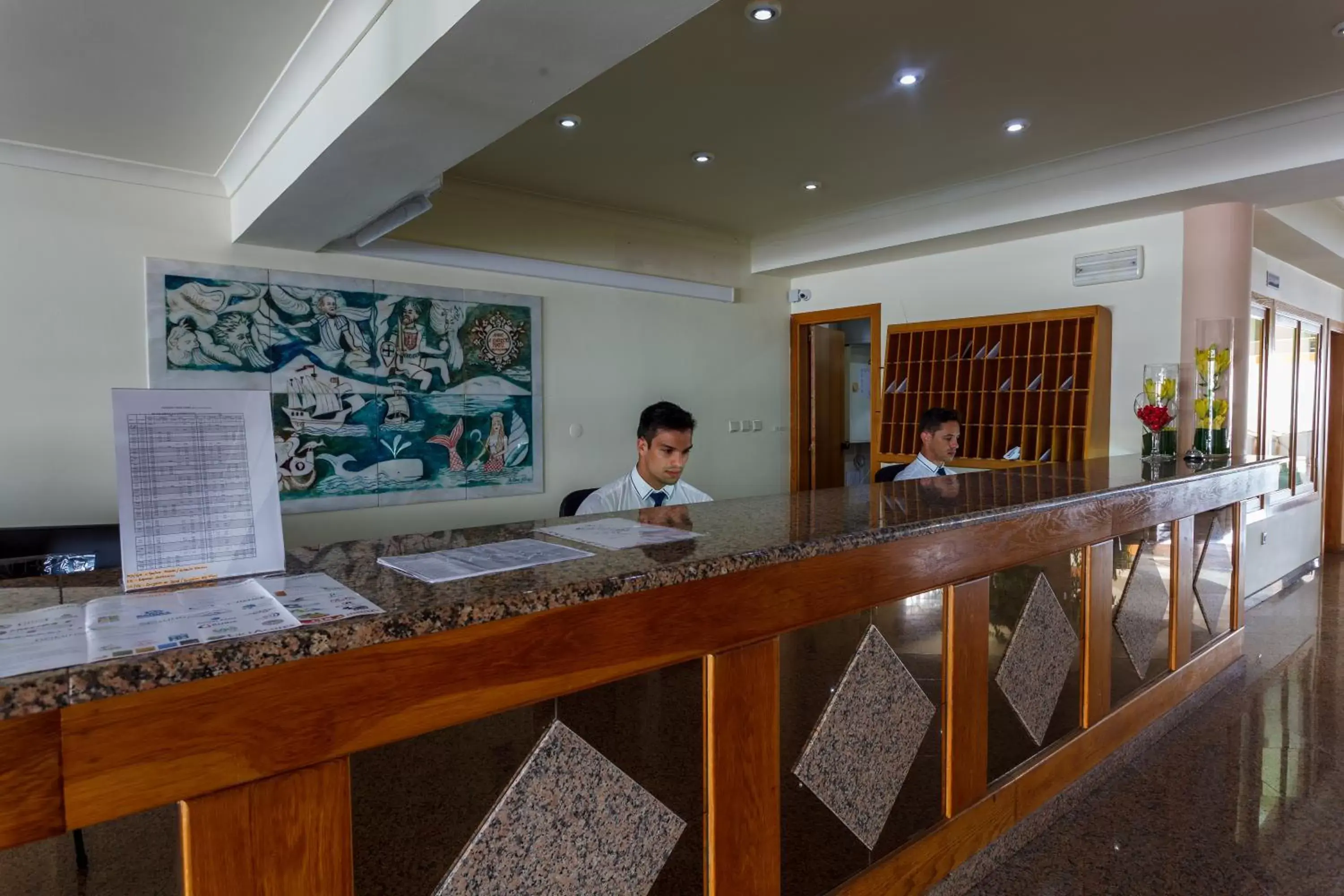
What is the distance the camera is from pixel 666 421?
320 cm

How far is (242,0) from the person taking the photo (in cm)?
252

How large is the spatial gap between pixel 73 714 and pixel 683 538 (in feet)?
3.51

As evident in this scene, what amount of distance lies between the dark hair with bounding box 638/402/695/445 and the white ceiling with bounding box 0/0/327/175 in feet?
6.16

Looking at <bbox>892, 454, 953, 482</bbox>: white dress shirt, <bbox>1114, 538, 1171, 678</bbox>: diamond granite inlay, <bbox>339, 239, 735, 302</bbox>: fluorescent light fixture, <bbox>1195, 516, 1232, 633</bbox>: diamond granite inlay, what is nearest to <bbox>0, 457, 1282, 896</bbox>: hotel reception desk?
<bbox>1114, 538, 1171, 678</bbox>: diamond granite inlay

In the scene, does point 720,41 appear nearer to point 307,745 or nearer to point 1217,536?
point 307,745

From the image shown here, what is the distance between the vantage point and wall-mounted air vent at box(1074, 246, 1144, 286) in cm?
486

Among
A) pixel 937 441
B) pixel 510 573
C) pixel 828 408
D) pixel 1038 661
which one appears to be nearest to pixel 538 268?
pixel 937 441

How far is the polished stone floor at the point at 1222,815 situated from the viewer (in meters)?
2.13

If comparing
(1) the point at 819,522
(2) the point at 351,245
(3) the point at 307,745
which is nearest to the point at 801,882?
(1) the point at 819,522

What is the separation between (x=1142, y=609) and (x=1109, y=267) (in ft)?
9.49

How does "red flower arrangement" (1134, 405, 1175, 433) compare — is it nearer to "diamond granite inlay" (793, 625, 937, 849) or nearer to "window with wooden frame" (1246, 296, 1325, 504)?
"window with wooden frame" (1246, 296, 1325, 504)

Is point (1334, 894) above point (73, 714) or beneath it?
beneath

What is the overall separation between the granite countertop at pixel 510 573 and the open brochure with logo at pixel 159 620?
0.03m

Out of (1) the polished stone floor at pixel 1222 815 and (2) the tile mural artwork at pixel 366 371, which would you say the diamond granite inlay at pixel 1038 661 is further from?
(2) the tile mural artwork at pixel 366 371
